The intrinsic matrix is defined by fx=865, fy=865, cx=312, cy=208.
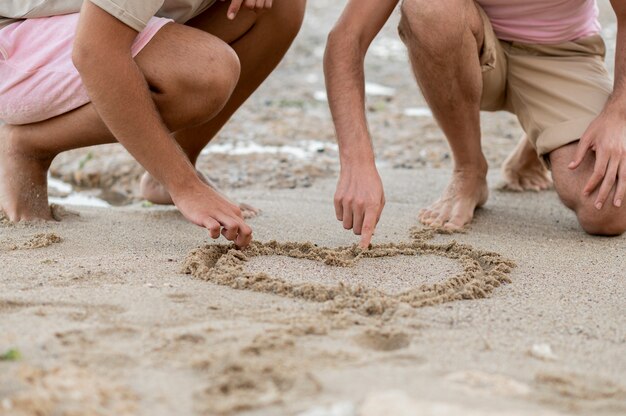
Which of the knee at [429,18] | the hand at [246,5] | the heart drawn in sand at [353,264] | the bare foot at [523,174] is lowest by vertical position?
the bare foot at [523,174]

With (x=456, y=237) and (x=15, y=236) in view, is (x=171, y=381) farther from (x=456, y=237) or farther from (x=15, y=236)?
(x=456, y=237)

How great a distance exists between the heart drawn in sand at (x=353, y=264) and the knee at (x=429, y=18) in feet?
2.27

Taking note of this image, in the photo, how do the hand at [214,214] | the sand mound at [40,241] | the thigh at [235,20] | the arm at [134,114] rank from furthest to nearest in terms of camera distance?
1. the thigh at [235,20]
2. the sand mound at [40,241]
3. the hand at [214,214]
4. the arm at [134,114]

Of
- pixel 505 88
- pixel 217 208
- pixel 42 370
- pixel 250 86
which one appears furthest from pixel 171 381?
pixel 505 88

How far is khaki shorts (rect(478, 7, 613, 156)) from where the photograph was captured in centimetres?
317

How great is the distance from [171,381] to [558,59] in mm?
2263

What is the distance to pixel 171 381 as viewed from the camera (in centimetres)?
164

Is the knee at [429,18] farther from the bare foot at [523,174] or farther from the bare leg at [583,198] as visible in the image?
the bare foot at [523,174]

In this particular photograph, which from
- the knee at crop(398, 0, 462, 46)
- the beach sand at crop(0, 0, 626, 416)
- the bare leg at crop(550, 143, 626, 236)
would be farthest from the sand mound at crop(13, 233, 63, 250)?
the bare leg at crop(550, 143, 626, 236)

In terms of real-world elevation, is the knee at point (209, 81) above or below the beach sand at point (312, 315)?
above

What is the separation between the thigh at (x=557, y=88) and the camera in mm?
3162

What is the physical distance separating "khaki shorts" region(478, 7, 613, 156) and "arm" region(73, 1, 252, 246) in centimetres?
122

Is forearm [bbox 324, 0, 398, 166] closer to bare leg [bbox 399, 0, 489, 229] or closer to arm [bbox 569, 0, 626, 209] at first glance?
bare leg [bbox 399, 0, 489, 229]

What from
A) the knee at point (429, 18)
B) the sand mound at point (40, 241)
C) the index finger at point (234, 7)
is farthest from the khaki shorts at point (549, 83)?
the sand mound at point (40, 241)
